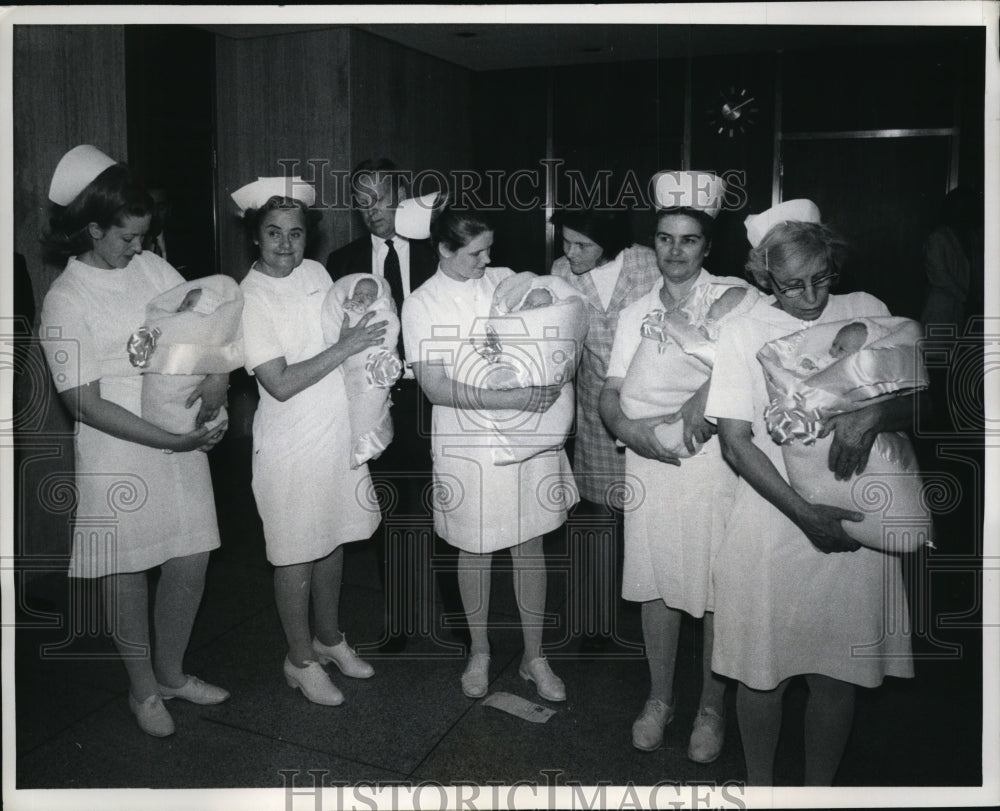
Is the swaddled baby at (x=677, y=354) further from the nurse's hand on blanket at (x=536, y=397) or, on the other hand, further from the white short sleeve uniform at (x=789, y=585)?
the nurse's hand on blanket at (x=536, y=397)

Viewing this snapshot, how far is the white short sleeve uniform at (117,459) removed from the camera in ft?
7.79

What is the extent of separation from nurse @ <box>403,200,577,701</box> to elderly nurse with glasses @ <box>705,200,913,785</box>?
18.3 inches

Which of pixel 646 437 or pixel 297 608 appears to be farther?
pixel 297 608

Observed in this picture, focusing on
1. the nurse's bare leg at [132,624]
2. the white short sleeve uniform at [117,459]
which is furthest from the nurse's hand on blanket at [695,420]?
the nurse's bare leg at [132,624]

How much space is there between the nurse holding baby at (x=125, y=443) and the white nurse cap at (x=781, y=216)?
133cm

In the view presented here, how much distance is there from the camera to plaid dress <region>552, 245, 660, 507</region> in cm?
241

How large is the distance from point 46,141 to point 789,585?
2.04 metres

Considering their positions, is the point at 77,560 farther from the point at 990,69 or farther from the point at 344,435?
the point at 990,69

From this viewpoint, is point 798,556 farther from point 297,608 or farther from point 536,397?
point 297,608

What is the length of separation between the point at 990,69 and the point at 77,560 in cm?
251

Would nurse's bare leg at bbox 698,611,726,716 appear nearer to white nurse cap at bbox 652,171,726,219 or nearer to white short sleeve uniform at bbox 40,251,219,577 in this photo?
white nurse cap at bbox 652,171,726,219

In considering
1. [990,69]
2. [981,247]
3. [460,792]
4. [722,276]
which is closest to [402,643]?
[460,792]

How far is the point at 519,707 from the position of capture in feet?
8.25

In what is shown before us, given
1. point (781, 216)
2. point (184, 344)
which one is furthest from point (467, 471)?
point (781, 216)
